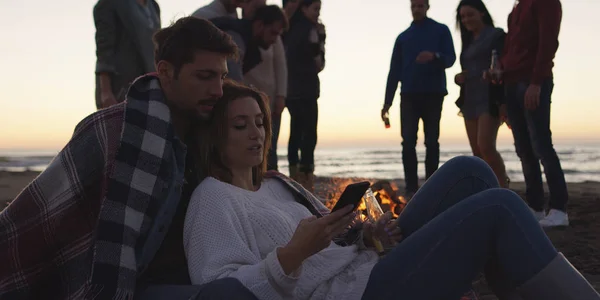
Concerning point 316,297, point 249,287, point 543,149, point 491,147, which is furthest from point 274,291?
point 491,147

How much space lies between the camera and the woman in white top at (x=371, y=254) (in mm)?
2348

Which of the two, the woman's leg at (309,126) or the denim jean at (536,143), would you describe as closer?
the denim jean at (536,143)

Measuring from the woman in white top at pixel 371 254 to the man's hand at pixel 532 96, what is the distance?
3384mm

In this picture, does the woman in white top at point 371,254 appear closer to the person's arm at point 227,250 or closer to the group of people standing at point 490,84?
the person's arm at point 227,250

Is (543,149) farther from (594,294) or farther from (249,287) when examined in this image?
(249,287)

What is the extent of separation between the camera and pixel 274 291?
2320 millimetres

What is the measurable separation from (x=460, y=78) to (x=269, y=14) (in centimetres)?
255

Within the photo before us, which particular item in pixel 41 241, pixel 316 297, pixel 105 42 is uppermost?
pixel 105 42

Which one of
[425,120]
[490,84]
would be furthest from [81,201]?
[425,120]

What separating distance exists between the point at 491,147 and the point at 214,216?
16.0 feet

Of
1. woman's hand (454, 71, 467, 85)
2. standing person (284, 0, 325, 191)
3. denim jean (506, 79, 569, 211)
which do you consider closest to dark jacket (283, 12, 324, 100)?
standing person (284, 0, 325, 191)

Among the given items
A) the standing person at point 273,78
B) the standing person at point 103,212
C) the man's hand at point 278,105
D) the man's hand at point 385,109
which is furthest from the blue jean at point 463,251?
the man's hand at point 385,109

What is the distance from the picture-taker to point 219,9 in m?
5.81

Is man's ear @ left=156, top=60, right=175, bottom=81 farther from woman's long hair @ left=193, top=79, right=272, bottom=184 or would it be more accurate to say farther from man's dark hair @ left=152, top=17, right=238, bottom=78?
woman's long hair @ left=193, top=79, right=272, bottom=184
